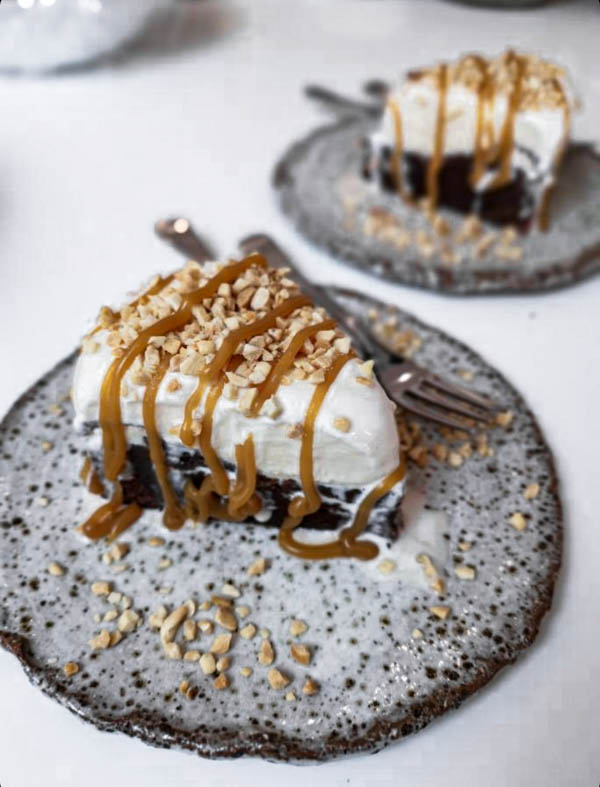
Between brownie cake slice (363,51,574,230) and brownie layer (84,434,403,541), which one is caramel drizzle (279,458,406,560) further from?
brownie cake slice (363,51,574,230)

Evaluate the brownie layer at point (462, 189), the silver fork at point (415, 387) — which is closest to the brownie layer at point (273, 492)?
the silver fork at point (415, 387)

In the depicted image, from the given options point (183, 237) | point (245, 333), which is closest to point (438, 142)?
point (183, 237)

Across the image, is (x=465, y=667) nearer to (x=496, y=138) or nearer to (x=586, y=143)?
(x=496, y=138)

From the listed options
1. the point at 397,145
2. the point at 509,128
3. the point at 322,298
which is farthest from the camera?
the point at 397,145

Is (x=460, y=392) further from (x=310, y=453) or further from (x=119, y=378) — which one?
(x=119, y=378)

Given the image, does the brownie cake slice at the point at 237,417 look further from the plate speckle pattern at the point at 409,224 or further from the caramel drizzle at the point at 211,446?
the plate speckle pattern at the point at 409,224

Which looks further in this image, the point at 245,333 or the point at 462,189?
the point at 462,189

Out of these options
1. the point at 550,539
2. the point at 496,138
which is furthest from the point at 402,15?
the point at 550,539
